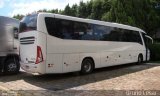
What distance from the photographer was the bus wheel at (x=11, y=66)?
52.8ft

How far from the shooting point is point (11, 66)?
16.3 metres

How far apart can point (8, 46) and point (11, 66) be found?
111 centimetres

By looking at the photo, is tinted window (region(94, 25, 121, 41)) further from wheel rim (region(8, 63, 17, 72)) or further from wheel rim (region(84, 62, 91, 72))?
wheel rim (region(8, 63, 17, 72))

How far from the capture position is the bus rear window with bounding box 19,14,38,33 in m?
13.6

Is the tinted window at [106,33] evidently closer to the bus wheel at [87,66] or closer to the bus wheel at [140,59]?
the bus wheel at [87,66]

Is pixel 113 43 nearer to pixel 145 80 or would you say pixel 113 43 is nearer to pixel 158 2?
pixel 145 80

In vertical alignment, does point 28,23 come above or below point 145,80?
above

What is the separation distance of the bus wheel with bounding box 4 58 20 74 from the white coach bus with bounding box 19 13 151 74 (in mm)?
1998

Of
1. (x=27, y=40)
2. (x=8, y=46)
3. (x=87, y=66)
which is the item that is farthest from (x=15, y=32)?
(x=87, y=66)

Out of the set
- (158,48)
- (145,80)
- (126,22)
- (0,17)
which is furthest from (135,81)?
(126,22)

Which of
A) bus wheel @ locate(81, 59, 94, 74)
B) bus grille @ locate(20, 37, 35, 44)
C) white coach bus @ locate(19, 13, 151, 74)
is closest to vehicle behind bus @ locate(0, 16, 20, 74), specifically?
white coach bus @ locate(19, 13, 151, 74)

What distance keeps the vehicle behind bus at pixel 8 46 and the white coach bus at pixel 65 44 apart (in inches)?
73.5

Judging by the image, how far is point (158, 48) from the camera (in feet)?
82.7

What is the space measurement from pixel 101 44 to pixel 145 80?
13.8 ft
